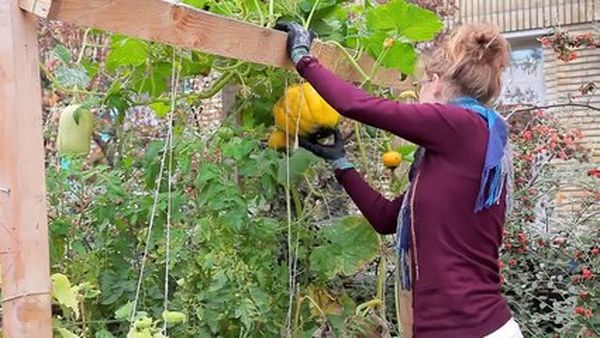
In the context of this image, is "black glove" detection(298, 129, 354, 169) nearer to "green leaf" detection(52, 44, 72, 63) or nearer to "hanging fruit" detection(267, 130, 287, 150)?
"hanging fruit" detection(267, 130, 287, 150)

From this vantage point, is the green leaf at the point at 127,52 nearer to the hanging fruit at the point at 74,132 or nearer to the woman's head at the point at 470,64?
the hanging fruit at the point at 74,132

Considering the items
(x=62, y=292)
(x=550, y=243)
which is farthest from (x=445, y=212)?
(x=550, y=243)

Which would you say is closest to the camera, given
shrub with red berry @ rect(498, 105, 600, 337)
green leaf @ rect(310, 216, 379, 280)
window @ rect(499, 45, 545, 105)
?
green leaf @ rect(310, 216, 379, 280)

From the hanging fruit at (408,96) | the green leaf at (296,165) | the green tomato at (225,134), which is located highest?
the hanging fruit at (408,96)

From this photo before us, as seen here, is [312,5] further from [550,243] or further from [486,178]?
[550,243]

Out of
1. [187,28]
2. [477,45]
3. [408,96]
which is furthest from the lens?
[408,96]

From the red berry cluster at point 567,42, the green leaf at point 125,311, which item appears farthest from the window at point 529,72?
the green leaf at point 125,311

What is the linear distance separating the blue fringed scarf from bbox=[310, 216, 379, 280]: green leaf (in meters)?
0.30

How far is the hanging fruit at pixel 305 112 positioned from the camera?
2402mm

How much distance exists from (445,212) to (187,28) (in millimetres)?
717

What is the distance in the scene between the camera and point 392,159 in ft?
8.52

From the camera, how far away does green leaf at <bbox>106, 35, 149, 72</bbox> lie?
2297 millimetres

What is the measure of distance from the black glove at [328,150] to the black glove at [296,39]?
0.32 metres

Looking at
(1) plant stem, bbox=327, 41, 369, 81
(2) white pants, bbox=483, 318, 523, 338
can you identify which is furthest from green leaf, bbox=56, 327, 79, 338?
(1) plant stem, bbox=327, 41, 369, 81
